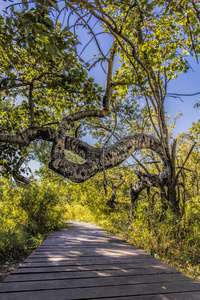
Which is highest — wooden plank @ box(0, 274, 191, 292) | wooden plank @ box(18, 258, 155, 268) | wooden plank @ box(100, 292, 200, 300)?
wooden plank @ box(100, 292, 200, 300)

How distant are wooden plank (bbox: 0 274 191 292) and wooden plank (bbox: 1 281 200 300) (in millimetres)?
73

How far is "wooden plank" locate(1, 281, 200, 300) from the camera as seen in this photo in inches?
62.9

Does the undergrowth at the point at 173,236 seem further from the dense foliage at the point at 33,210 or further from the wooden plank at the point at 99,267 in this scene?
the dense foliage at the point at 33,210

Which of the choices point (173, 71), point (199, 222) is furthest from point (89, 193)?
point (173, 71)

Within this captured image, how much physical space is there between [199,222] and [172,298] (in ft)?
5.91

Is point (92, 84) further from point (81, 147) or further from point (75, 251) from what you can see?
point (75, 251)

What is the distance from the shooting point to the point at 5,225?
15.5 feet

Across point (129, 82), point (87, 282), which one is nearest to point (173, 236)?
point (87, 282)

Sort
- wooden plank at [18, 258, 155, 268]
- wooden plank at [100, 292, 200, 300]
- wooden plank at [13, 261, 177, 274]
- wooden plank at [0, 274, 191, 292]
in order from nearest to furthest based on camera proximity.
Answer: wooden plank at [100, 292, 200, 300] → wooden plank at [0, 274, 191, 292] → wooden plank at [13, 261, 177, 274] → wooden plank at [18, 258, 155, 268]

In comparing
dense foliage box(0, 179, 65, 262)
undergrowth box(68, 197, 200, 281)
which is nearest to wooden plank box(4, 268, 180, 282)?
undergrowth box(68, 197, 200, 281)

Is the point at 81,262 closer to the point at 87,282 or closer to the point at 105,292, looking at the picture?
the point at 87,282

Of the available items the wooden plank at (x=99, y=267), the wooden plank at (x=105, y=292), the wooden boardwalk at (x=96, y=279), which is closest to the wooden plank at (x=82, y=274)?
the wooden boardwalk at (x=96, y=279)

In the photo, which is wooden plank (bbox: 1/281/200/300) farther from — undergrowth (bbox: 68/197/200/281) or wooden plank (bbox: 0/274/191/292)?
undergrowth (bbox: 68/197/200/281)

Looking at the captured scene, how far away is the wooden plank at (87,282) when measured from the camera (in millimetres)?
1761
